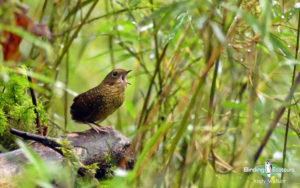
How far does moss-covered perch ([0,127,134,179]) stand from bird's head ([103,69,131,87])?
458mm

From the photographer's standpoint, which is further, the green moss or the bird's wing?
the bird's wing

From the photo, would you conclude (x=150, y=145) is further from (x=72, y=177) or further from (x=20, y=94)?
(x=20, y=94)

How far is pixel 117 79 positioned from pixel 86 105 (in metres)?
0.30

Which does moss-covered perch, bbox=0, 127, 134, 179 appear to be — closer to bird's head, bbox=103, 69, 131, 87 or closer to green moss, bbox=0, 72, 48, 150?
green moss, bbox=0, 72, 48, 150

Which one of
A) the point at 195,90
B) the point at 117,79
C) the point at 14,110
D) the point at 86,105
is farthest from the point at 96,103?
the point at 195,90

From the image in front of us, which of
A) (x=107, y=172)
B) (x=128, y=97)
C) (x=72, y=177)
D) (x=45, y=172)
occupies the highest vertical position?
(x=45, y=172)

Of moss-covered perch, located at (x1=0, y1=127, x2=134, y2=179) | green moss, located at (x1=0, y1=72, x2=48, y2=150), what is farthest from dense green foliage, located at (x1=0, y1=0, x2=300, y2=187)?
moss-covered perch, located at (x1=0, y1=127, x2=134, y2=179)

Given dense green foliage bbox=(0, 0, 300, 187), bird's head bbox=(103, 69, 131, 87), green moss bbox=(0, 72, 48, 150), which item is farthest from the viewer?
bird's head bbox=(103, 69, 131, 87)

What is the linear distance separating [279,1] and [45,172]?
5.77ft

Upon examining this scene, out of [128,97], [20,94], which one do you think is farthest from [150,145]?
[128,97]

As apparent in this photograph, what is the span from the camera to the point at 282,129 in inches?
128

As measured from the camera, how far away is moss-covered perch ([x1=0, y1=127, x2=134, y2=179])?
2164 millimetres

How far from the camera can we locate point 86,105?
9.53 ft

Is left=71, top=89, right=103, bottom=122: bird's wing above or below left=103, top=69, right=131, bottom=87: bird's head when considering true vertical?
below
